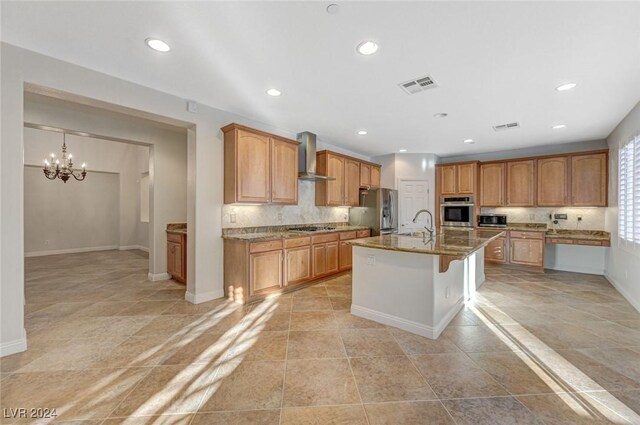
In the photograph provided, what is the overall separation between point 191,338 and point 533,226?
6.81 m

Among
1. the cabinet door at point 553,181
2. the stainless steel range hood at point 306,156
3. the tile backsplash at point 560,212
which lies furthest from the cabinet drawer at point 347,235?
the cabinet door at point 553,181

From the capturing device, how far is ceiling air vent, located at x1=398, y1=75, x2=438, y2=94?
2.77m

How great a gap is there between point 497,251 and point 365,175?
10.9ft

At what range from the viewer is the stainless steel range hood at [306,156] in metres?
4.64

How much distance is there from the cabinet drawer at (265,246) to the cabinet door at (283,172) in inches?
27.7

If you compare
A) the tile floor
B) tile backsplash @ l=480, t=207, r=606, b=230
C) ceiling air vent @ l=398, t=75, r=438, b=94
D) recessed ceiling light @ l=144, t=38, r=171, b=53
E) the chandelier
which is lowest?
the tile floor

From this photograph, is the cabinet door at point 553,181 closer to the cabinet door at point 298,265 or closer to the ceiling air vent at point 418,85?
the ceiling air vent at point 418,85

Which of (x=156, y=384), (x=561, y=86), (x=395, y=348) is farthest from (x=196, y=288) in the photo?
(x=561, y=86)

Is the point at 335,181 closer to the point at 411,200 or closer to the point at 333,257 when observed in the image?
the point at 333,257

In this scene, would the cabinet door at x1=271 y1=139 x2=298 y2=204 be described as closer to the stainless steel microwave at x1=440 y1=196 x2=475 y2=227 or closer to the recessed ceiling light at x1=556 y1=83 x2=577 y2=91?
the recessed ceiling light at x1=556 y1=83 x2=577 y2=91

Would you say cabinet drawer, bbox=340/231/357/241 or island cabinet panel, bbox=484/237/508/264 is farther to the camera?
island cabinet panel, bbox=484/237/508/264

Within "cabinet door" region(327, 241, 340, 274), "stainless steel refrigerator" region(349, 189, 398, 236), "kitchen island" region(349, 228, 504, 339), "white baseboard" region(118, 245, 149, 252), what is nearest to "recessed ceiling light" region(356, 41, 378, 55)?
"kitchen island" region(349, 228, 504, 339)

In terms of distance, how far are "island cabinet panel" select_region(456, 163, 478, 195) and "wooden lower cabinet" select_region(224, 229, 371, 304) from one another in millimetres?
3698

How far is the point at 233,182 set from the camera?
3.57m
